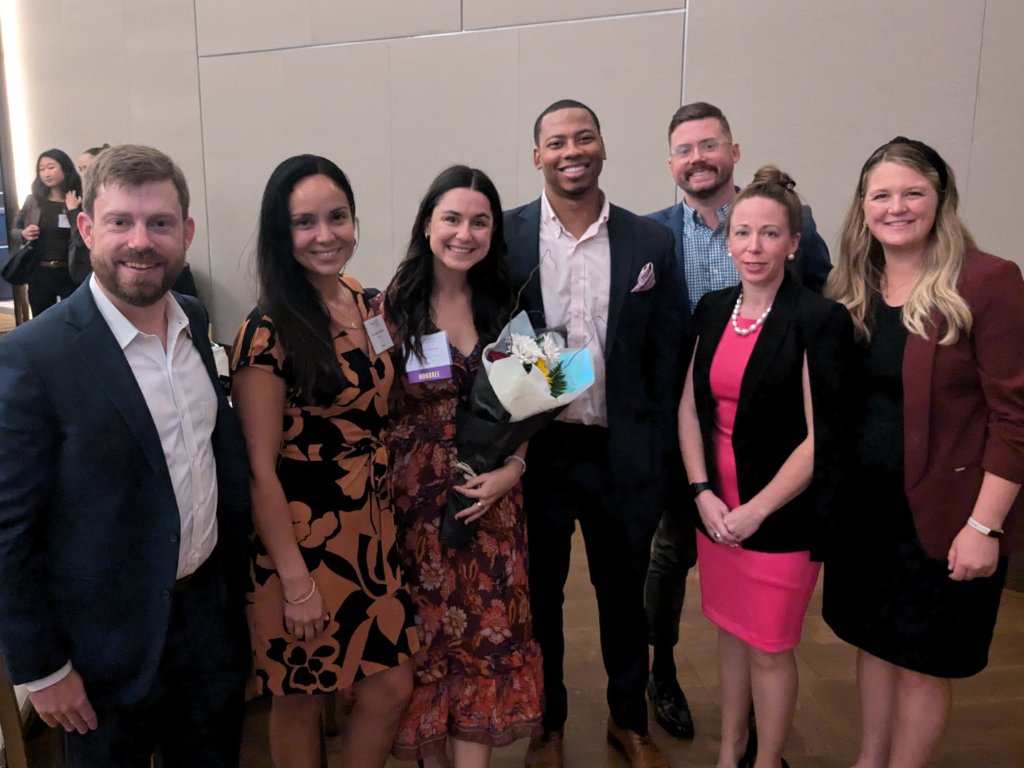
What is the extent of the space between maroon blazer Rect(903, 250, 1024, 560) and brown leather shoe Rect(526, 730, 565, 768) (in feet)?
4.23

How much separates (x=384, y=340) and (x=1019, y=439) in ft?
5.17

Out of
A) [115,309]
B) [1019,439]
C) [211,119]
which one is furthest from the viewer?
[211,119]

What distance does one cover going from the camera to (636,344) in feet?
6.95

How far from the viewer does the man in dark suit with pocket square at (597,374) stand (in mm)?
2111

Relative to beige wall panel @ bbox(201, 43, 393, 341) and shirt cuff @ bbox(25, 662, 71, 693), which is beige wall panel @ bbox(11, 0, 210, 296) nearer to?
beige wall panel @ bbox(201, 43, 393, 341)

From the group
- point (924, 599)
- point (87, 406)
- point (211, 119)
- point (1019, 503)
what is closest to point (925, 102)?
point (1019, 503)

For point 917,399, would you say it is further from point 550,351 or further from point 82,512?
point 82,512

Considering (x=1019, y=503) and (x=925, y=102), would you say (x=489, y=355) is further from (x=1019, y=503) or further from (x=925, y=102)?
(x=925, y=102)

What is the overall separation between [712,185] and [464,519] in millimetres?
1460

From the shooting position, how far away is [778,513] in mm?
1931

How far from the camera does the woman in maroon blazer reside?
1.75m

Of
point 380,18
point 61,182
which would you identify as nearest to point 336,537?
point 380,18

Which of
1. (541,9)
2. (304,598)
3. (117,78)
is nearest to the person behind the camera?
(304,598)

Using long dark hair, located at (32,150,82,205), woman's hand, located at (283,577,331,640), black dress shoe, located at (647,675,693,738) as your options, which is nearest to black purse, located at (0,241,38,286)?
long dark hair, located at (32,150,82,205)
